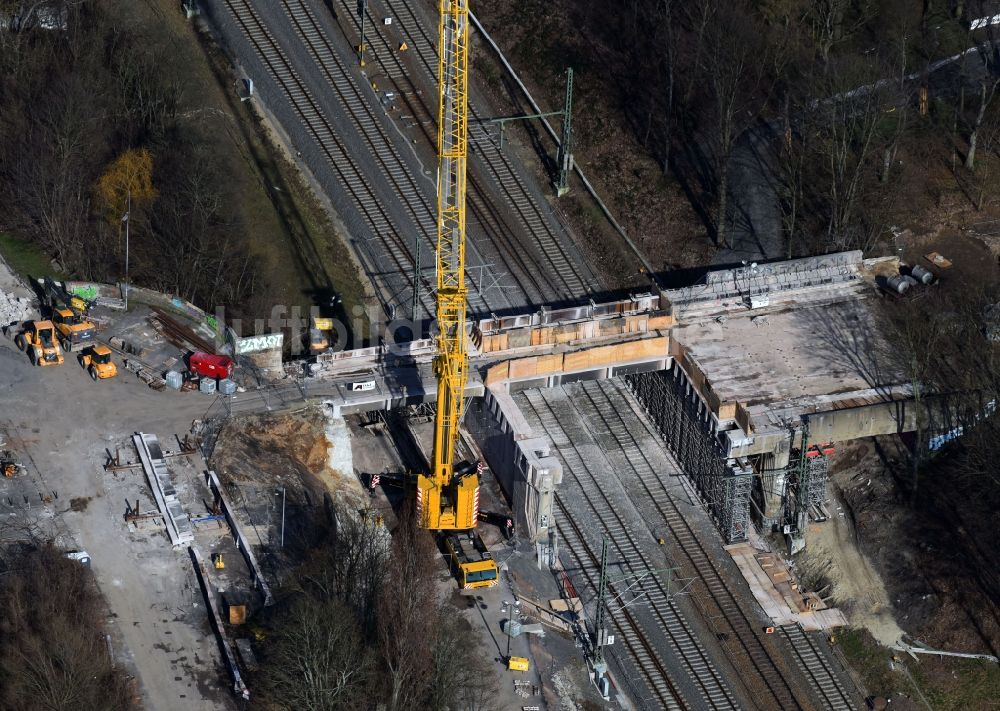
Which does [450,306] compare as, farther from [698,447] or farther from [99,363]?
[99,363]

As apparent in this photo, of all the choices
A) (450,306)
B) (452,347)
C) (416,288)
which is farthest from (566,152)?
(450,306)

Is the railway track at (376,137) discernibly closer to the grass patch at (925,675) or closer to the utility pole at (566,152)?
the utility pole at (566,152)

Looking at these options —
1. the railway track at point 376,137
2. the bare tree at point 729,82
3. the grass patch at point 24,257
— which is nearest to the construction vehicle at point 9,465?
the grass patch at point 24,257

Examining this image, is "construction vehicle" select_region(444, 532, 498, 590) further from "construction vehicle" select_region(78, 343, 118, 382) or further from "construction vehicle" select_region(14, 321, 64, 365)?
"construction vehicle" select_region(14, 321, 64, 365)

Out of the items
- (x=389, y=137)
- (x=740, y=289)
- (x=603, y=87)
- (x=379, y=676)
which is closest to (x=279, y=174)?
(x=389, y=137)

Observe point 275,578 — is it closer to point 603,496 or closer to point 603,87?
point 603,496

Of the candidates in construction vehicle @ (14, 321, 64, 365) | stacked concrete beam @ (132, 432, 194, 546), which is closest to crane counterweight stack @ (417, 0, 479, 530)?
stacked concrete beam @ (132, 432, 194, 546)

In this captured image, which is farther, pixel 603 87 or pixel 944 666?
pixel 603 87
